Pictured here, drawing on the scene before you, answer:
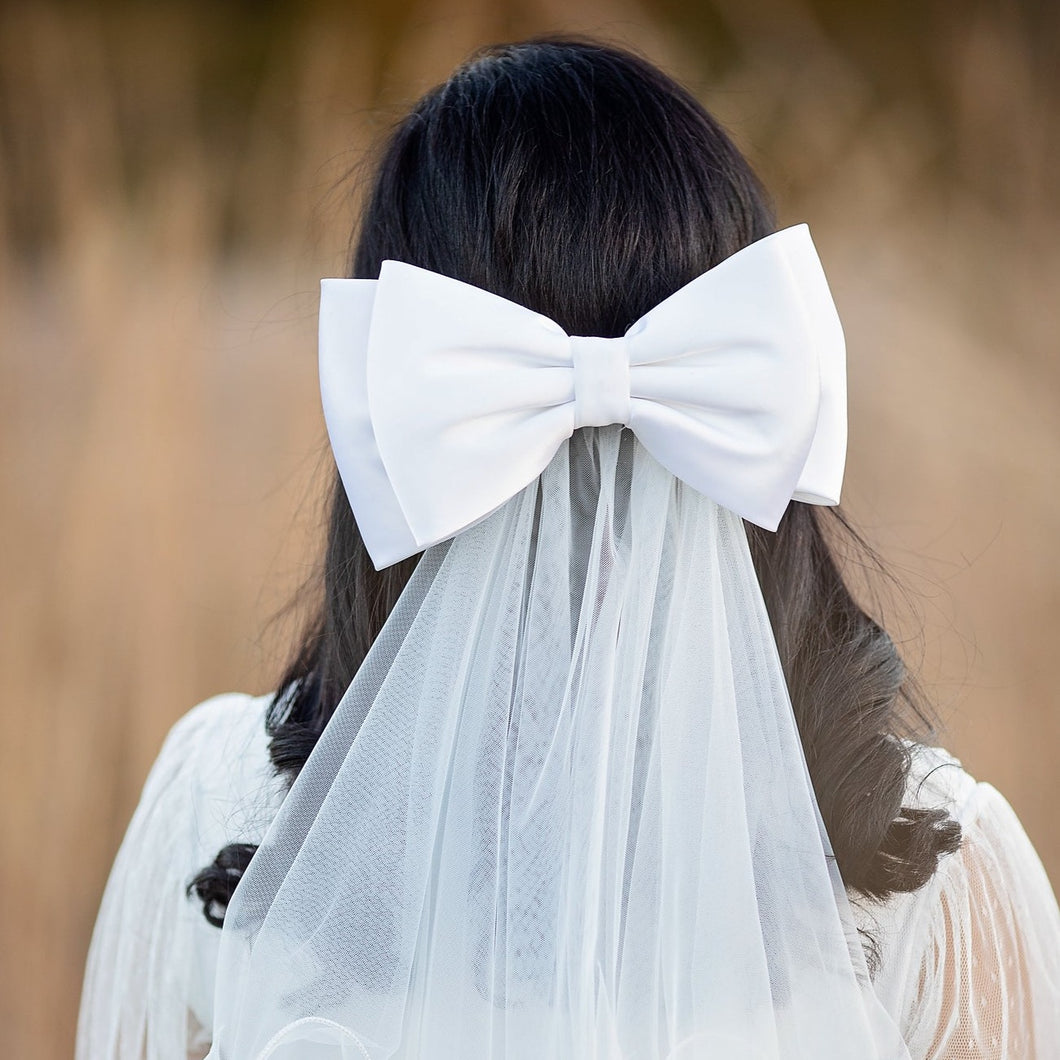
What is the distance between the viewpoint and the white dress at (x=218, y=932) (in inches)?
26.6

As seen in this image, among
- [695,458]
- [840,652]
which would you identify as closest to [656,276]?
[695,458]

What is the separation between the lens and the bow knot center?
0.57m

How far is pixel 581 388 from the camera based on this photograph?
0.57m

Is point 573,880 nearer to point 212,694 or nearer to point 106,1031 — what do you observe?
point 106,1031

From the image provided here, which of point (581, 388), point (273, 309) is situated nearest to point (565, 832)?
point (581, 388)

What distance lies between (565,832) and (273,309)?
124 centimetres

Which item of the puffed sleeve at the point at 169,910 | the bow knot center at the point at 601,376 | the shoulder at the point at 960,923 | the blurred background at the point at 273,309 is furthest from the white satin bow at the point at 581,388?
the blurred background at the point at 273,309

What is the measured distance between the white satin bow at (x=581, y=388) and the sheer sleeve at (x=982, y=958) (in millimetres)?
290

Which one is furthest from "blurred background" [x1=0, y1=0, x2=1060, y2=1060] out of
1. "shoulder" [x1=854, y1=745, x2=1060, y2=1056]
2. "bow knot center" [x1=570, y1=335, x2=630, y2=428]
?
"bow knot center" [x1=570, y1=335, x2=630, y2=428]

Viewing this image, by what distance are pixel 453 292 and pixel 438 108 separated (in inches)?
7.5

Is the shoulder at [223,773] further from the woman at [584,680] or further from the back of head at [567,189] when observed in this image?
the back of head at [567,189]

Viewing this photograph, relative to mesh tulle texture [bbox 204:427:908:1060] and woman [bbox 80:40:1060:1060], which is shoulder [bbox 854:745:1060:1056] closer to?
woman [bbox 80:40:1060:1060]

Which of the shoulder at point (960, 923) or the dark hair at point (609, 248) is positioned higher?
the dark hair at point (609, 248)

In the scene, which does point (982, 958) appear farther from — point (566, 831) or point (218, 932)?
point (218, 932)
